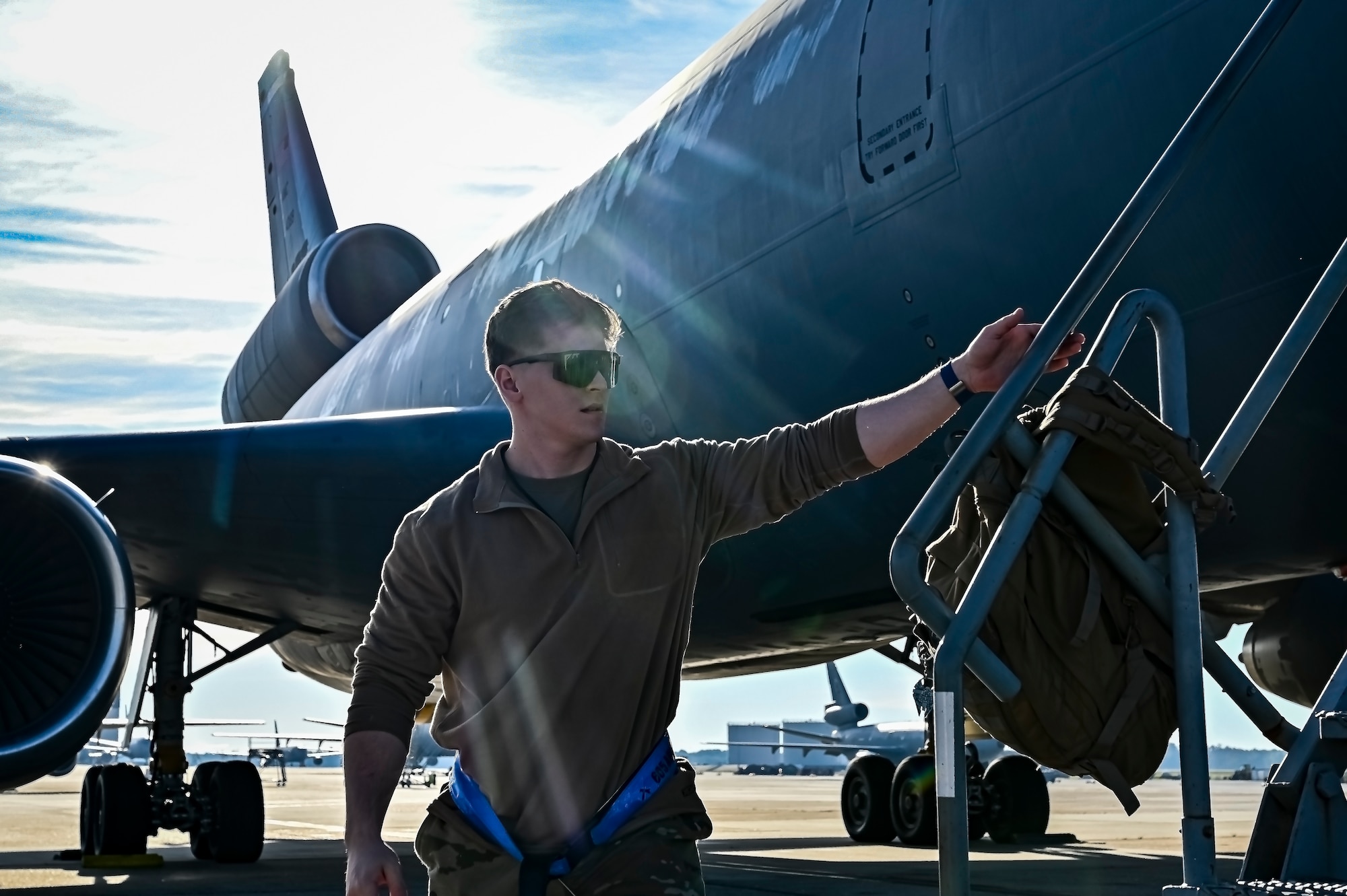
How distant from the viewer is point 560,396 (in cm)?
258

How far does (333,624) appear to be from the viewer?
403 inches

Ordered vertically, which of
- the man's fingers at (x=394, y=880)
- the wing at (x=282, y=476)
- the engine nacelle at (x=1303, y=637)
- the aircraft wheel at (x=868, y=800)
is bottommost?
the aircraft wheel at (x=868, y=800)

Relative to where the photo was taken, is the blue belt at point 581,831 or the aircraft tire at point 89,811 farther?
the aircraft tire at point 89,811

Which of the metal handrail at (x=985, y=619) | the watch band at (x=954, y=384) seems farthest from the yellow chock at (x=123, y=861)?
the metal handrail at (x=985, y=619)

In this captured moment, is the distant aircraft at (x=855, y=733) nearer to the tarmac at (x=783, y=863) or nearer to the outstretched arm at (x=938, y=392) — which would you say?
the tarmac at (x=783, y=863)

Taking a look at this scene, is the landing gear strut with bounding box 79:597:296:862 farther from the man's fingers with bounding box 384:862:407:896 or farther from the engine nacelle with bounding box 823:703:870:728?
the engine nacelle with bounding box 823:703:870:728

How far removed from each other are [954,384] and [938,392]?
0.03 m

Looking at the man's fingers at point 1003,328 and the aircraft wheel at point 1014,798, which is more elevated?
the man's fingers at point 1003,328

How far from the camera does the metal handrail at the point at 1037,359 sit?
7.32 feet

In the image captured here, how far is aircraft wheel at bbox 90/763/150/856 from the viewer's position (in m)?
10.2

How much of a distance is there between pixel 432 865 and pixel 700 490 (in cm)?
77

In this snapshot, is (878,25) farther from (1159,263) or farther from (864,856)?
(864,856)

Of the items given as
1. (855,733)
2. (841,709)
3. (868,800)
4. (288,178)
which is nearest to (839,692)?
(841,709)

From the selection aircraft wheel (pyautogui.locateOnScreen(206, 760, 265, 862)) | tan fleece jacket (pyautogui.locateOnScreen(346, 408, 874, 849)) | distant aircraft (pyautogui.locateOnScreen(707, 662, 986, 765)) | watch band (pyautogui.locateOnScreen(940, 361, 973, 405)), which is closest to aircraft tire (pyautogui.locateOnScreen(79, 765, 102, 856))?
aircraft wheel (pyautogui.locateOnScreen(206, 760, 265, 862))
